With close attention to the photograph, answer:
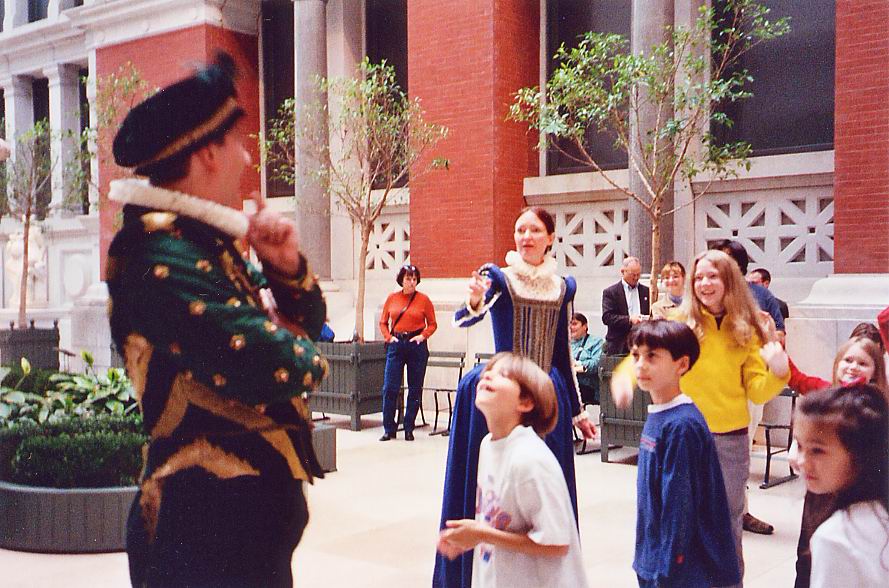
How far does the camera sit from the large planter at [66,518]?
15.6ft

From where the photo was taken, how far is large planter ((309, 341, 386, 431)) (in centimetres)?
944

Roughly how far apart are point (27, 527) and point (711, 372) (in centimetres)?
356

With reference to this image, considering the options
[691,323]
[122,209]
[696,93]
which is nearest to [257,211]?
[122,209]

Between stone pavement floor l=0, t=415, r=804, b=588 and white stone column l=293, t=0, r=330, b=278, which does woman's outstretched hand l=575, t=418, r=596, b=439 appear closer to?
stone pavement floor l=0, t=415, r=804, b=588

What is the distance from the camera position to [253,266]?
61.4 inches

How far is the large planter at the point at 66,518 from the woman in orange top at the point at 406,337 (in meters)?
4.30

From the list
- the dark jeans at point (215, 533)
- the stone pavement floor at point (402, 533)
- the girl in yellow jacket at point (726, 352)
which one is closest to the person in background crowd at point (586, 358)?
the stone pavement floor at point (402, 533)

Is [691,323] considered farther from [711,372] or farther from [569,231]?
[569,231]

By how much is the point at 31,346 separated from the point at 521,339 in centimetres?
324

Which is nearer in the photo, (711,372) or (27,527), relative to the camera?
(711,372)

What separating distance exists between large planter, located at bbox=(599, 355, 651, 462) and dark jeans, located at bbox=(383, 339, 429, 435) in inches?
77.5

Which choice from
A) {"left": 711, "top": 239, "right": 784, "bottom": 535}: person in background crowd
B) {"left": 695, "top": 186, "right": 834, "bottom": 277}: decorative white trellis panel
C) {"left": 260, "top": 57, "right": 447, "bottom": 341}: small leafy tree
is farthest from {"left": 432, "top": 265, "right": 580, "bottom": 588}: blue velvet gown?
{"left": 695, "top": 186, "right": 834, "bottom": 277}: decorative white trellis panel

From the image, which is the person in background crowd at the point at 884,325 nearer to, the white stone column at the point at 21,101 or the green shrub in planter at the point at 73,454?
the green shrub in planter at the point at 73,454

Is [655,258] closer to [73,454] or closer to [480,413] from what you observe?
[480,413]
